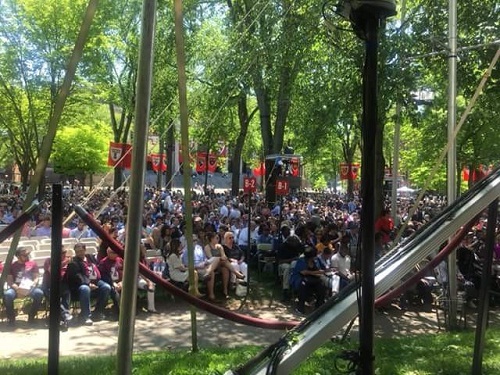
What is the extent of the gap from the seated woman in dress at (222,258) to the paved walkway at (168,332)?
1.02 metres

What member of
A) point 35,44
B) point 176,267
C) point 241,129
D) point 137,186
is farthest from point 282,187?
point 137,186

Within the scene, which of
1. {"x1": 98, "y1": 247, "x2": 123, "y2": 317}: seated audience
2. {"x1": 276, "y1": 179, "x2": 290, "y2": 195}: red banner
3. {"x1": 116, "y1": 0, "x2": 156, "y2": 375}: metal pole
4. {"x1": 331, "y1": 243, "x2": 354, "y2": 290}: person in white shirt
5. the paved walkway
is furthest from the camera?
{"x1": 276, "y1": 179, "x2": 290, "y2": 195}: red banner

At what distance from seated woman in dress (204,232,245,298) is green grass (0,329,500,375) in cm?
390

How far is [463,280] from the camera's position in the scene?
1076 centimetres

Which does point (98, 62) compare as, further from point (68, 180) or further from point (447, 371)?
point (68, 180)

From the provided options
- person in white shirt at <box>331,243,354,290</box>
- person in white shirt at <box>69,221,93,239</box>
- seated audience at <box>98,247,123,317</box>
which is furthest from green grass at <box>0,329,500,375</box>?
person in white shirt at <box>69,221,93,239</box>

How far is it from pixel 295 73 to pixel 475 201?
486 inches

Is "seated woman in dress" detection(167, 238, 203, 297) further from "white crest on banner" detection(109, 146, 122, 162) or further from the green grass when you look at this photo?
"white crest on banner" detection(109, 146, 122, 162)

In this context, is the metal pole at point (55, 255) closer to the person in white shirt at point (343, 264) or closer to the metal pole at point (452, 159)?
the metal pole at point (452, 159)

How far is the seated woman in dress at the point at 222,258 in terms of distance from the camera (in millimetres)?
10633

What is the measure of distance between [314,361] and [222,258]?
5.18 metres

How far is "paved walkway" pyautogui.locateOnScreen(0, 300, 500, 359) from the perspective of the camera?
278 inches

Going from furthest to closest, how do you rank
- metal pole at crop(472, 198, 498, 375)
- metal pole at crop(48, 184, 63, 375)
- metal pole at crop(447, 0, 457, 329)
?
metal pole at crop(447, 0, 457, 329) < metal pole at crop(472, 198, 498, 375) < metal pole at crop(48, 184, 63, 375)

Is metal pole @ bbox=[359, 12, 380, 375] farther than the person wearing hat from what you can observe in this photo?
No
